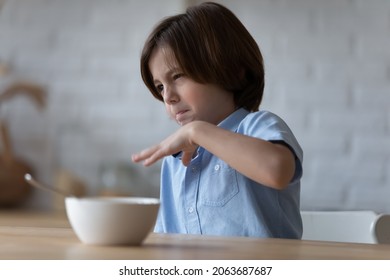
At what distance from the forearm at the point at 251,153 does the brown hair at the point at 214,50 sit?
0.40 m

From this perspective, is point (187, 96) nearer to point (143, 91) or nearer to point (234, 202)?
point (234, 202)

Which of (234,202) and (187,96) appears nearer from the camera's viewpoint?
(234,202)

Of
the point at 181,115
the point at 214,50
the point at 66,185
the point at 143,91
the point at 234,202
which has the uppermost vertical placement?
the point at 214,50

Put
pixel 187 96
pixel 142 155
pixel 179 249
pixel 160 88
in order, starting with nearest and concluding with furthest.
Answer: pixel 179 249 → pixel 142 155 → pixel 187 96 → pixel 160 88

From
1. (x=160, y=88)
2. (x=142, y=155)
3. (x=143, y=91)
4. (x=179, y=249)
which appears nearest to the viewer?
(x=179, y=249)

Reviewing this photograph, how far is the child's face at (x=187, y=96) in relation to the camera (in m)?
1.47

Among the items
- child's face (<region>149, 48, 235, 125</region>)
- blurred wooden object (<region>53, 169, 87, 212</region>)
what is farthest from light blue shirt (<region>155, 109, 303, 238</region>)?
blurred wooden object (<region>53, 169, 87, 212</region>)

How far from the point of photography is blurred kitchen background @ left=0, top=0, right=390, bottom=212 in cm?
280

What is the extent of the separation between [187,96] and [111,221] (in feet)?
2.17

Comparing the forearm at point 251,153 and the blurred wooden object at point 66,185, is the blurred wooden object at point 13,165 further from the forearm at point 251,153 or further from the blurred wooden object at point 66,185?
the forearm at point 251,153

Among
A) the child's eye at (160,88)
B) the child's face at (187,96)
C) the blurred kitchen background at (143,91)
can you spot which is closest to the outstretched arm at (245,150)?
the child's face at (187,96)

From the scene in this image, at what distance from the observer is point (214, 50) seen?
1.50 m

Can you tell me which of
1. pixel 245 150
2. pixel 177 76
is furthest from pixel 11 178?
pixel 245 150

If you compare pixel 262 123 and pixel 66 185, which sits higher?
pixel 262 123
